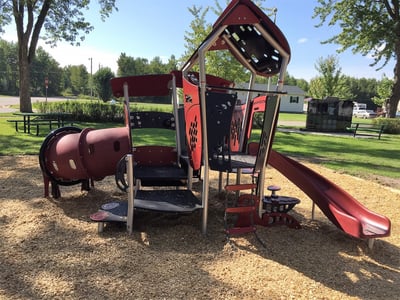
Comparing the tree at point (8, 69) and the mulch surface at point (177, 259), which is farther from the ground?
the tree at point (8, 69)

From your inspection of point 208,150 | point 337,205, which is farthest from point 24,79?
point 337,205

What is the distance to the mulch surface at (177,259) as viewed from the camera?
9.43 feet

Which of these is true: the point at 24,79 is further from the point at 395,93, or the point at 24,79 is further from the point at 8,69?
the point at 8,69

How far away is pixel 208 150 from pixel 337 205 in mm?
1785

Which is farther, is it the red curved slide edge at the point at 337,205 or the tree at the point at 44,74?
the tree at the point at 44,74

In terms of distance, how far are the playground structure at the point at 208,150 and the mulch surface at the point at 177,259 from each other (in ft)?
0.88

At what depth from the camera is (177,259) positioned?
3363 mm

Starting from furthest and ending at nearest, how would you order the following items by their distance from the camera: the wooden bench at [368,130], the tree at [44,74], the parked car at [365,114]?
the tree at [44,74] < the parked car at [365,114] < the wooden bench at [368,130]

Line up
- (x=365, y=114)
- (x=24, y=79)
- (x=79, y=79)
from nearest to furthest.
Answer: (x=24, y=79) < (x=365, y=114) < (x=79, y=79)

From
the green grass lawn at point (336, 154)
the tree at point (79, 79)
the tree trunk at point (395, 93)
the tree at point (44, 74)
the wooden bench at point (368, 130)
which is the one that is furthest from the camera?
the tree at point (79, 79)

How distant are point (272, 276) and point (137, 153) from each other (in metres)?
2.81

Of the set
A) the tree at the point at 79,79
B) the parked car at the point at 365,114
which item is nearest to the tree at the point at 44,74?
the tree at the point at 79,79

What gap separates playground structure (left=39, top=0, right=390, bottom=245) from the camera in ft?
12.0

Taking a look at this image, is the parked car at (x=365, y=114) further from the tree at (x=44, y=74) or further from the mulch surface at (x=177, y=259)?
the tree at (x=44, y=74)
